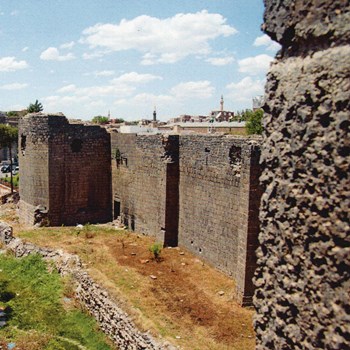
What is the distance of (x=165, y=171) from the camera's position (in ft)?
44.2

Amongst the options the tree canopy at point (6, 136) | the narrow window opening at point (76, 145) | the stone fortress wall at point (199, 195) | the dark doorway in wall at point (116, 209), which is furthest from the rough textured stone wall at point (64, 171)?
the tree canopy at point (6, 136)

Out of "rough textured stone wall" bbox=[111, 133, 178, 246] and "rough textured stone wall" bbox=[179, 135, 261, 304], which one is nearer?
"rough textured stone wall" bbox=[179, 135, 261, 304]

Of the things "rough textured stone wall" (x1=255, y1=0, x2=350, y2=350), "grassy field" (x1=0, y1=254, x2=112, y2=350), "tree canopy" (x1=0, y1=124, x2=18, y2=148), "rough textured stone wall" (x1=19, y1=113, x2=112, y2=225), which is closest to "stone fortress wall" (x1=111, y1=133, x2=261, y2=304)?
"rough textured stone wall" (x1=19, y1=113, x2=112, y2=225)

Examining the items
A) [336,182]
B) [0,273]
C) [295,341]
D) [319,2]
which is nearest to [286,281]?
[295,341]

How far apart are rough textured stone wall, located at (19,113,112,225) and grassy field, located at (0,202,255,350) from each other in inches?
66.3

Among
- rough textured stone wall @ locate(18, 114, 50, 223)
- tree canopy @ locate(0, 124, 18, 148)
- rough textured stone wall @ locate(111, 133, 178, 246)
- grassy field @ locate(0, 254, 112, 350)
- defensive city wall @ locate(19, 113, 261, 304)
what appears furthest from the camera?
tree canopy @ locate(0, 124, 18, 148)

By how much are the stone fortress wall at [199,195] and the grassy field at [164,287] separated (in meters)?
0.48

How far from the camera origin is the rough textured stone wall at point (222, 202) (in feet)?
31.5

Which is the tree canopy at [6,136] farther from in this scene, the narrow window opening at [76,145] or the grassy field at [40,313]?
the grassy field at [40,313]

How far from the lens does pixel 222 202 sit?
11.4m

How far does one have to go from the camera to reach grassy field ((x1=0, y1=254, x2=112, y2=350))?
29.7 ft

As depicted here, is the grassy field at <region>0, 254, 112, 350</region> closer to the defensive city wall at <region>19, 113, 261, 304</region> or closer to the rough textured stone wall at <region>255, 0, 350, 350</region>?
the defensive city wall at <region>19, 113, 261, 304</region>

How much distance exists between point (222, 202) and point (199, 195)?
3.87 ft

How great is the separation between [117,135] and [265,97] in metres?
14.8
